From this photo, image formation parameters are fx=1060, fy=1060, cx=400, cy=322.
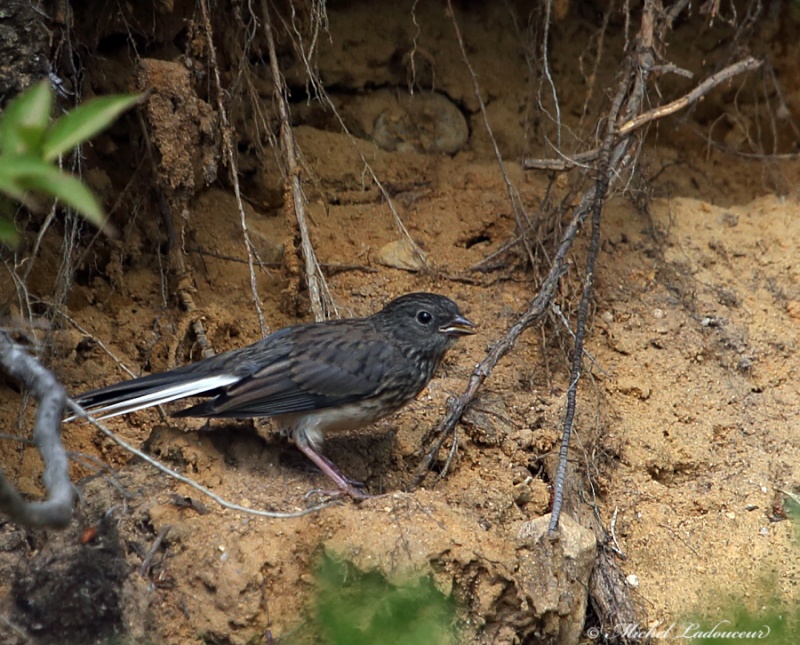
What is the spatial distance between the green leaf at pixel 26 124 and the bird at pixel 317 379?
107 inches

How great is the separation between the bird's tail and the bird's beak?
1.34m

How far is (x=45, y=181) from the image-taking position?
7.33ft

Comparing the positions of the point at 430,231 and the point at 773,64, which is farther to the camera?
the point at 773,64

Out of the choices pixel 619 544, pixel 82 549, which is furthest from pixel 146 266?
pixel 619 544

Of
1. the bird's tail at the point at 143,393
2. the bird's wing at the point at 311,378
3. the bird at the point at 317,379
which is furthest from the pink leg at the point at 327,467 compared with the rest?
the bird's tail at the point at 143,393

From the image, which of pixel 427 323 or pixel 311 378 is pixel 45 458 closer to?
pixel 311 378

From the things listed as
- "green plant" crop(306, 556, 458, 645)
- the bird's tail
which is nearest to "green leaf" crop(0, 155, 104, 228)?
"green plant" crop(306, 556, 458, 645)

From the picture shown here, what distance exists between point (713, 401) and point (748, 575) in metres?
1.26

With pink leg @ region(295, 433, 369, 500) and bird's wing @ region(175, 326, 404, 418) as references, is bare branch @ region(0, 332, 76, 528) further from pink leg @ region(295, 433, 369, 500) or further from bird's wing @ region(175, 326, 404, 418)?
pink leg @ region(295, 433, 369, 500)

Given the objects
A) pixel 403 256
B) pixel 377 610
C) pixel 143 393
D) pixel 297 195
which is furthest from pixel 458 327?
pixel 377 610

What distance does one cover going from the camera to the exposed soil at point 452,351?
4.46 meters

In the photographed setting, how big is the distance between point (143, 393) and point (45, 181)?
2.95 m

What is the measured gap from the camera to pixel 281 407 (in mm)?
5312

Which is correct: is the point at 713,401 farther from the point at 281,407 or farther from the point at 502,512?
the point at 281,407
